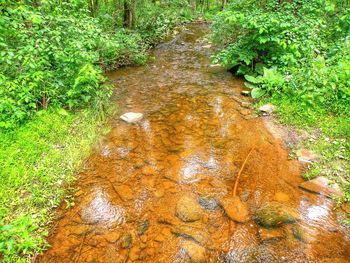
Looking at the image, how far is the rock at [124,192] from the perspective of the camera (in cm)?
371

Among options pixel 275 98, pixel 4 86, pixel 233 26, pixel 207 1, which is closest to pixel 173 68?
pixel 233 26

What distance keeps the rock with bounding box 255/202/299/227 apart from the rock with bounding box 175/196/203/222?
0.82m

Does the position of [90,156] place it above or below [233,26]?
below

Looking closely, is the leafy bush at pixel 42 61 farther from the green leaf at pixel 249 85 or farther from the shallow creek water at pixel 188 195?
the green leaf at pixel 249 85

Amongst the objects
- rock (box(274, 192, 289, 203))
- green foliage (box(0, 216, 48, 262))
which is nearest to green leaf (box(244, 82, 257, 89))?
rock (box(274, 192, 289, 203))

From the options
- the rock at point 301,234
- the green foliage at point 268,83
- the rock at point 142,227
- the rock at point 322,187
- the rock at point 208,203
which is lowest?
the rock at point 142,227

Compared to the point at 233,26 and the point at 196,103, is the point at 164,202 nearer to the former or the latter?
the point at 196,103

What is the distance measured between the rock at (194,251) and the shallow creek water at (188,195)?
0.01 meters

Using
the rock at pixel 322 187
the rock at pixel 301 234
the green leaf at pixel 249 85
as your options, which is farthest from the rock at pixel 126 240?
the green leaf at pixel 249 85

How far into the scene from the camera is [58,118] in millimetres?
5121

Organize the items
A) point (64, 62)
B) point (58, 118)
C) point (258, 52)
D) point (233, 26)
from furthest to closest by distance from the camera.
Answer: point (233, 26) → point (258, 52) → point (64, 62) → point (58, 118)

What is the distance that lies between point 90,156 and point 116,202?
130 centimetres

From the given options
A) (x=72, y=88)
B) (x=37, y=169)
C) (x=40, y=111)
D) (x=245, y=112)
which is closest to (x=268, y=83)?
(x=245, y=112)

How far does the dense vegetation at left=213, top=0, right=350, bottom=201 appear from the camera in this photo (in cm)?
462
